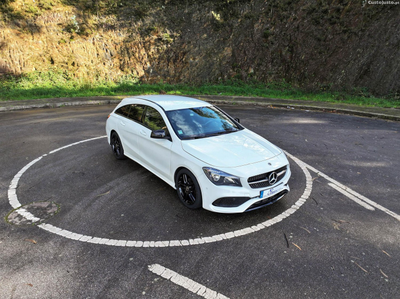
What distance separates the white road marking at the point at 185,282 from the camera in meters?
2.99

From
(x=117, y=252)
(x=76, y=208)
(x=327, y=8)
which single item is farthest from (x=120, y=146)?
(x=327, y=8)

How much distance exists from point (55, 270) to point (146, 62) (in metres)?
20.0

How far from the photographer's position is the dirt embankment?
18.1 m

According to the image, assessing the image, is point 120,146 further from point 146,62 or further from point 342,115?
point 146,62

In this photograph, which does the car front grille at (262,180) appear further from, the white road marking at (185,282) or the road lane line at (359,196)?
the road lane line at (359,196)

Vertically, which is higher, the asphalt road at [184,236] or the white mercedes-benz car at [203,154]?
the white mercedes-benz car at [203,154]

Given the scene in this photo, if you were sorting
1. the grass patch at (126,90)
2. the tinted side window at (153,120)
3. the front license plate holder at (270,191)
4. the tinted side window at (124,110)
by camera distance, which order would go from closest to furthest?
1. the front license plate holder at (270,191)
2. the tinted side window at (153,120)
3. the tinted side window at (124,110)
4. the grass patch at (126,90)

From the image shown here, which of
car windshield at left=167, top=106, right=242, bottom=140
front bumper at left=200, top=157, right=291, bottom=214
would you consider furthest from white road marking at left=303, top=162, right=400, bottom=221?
car windshield at left=167, top=106, right=242, bottom=140

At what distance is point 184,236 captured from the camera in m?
3.96

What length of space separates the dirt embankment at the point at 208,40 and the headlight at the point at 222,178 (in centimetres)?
1708

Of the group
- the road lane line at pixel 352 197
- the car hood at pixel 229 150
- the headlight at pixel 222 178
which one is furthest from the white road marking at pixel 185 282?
the road lane line at pixel 352 197

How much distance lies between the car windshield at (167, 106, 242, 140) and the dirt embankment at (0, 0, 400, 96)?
15.8 m

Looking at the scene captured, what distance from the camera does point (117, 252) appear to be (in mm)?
3607

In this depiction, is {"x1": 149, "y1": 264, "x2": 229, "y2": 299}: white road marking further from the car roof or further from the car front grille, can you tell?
the car roof
